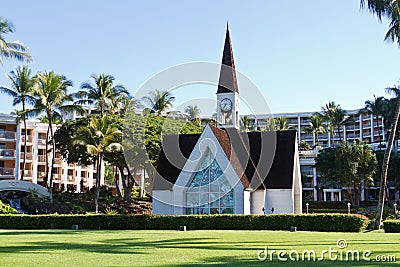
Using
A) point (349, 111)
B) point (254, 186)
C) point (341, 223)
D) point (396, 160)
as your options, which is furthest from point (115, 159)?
point (349, 111)

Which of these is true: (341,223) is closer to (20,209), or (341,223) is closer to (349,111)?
(20,209)

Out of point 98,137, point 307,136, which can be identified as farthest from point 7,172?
point 307,136

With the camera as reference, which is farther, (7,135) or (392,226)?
(7,135)

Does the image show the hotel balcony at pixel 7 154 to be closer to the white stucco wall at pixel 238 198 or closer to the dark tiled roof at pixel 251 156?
the dark tiled roof at pixel 251 156

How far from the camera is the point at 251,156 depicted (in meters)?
43.6

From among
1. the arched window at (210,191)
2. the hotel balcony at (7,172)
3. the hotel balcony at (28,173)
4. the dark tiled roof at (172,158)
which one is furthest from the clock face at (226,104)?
the hotel balcony at (28,173)

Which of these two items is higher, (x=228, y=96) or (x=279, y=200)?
(x=228, y=96)

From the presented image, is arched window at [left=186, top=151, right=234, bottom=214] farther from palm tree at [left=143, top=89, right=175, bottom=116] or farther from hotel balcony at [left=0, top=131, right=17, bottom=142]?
hotel balcony at [left=0, top=131, right=17, bottom=142]

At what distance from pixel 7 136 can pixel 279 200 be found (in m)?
43.9

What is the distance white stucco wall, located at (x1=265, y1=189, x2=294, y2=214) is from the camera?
4144 centimetres

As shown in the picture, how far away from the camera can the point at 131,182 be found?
5931 centimetres

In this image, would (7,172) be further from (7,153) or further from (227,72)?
(227,72)

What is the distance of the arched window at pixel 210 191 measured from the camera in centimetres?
3881

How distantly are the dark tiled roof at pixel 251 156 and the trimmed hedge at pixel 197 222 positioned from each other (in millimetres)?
7450
